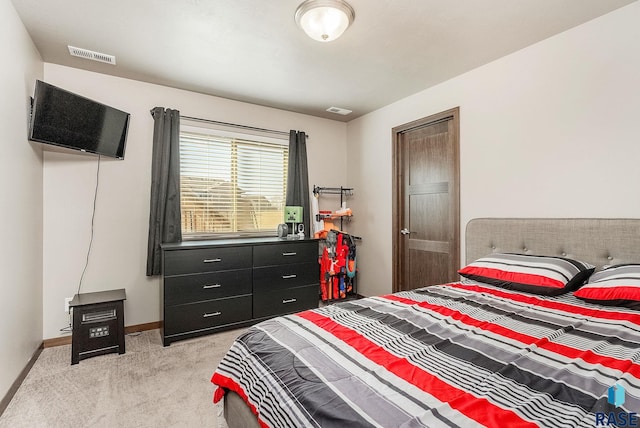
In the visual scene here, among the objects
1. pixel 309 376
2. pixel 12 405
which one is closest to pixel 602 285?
pixel 309 376

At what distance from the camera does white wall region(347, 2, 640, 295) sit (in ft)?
6.83

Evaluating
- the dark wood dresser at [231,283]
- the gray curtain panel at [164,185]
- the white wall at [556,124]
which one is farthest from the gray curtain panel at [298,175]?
the white wall at [556,124]

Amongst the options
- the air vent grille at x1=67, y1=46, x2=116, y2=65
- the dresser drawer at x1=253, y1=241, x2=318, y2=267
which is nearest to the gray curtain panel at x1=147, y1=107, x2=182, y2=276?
the air vent grille at x1=67, y1=46, x2=116, y2=65

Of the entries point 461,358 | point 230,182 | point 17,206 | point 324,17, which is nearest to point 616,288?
point 461,358

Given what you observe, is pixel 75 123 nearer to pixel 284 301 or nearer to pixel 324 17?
pixel 324 17

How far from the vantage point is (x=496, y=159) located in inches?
110

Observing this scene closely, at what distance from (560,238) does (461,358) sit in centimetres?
180

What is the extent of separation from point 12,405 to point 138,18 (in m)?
2.63

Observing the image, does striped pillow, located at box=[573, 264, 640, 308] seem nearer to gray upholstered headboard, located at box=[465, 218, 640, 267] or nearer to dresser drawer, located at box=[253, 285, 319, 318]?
gray upholstered headboard, located at box=[465, 218, 640, 267]

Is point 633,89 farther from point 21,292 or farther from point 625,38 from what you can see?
point 21,292

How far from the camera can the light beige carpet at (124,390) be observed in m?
1.83

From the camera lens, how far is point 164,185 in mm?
3195

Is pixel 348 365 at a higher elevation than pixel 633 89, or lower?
lower

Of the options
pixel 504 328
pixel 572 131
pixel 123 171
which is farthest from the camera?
pixel 123 171
